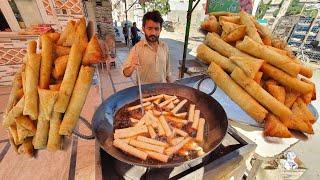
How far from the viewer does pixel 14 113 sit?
2.78ft

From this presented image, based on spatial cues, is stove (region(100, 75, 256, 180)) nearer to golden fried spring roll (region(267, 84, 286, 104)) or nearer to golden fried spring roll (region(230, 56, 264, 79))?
golden fried spring roll (region(267, 84, 286, 104))

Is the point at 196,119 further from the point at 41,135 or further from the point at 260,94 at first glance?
the point at 41,135

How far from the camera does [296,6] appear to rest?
12.2 meters

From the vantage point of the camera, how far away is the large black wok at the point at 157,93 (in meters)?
0.97

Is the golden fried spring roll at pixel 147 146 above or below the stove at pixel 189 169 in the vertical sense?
above

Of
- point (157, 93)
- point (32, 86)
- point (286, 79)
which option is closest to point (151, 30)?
point (157, 93)

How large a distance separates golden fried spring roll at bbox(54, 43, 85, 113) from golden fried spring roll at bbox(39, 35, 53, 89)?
98 mm

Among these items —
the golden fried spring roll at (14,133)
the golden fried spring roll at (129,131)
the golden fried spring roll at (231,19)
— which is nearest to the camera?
the golden fried spring roll at (14,133)

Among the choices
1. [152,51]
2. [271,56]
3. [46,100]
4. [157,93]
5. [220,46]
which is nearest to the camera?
[46,100]

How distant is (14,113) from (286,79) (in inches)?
66.4

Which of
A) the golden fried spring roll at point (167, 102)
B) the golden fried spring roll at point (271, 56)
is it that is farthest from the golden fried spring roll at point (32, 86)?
the golden fried spring roll at point (271, 56)

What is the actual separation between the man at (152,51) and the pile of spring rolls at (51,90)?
1419 mm

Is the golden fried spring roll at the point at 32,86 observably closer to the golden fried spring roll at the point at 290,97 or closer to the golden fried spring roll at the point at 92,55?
the golden fried spring roll at the point at 92,55

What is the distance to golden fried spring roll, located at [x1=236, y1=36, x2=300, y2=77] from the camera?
1203 mm
